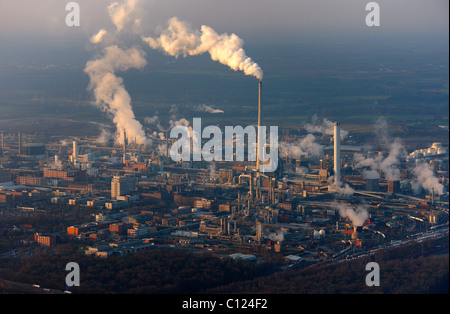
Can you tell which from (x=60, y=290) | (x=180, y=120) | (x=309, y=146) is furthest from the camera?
(x=180, y=120)

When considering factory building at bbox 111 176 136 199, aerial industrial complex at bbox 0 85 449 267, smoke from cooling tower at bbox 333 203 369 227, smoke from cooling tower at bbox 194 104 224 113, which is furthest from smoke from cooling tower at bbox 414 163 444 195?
smoke from cooling tower at bbox 194 104 224 113

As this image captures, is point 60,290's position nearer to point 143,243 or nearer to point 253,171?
point 143,243

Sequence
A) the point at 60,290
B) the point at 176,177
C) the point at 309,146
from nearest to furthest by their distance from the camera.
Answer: the point at 60,290 → the point at 176,177 → the point at 309,146

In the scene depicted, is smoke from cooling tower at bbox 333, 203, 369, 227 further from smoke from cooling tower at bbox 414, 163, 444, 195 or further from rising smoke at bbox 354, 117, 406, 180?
rising smoke at bbox 354, 117, 406, 180

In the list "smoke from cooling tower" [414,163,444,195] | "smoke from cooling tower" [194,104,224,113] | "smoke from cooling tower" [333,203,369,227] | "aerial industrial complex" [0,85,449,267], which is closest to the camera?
"aerial industrial complex" [0,85,449,267]

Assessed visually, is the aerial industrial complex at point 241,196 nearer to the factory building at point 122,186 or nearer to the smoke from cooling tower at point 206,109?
the factory building at point 122,186

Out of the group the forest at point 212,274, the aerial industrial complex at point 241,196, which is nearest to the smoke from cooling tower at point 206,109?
the aerial industrial complex at point 241,196

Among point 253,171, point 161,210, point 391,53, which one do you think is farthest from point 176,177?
point 391,53

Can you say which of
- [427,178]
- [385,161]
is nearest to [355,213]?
[427,178]

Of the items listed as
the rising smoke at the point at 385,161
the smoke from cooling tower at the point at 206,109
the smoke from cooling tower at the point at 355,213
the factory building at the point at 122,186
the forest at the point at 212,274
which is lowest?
the forest at the point at 212,274

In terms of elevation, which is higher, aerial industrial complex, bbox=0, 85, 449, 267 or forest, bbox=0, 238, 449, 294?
aerial industrial complex, bbox=0, 85, 449, 267

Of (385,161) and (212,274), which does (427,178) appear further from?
(212,274)
